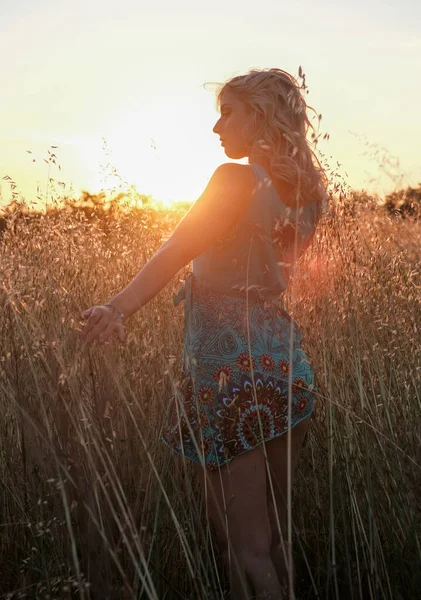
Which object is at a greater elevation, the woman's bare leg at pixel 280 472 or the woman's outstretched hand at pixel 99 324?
the woman's outstretched hand at pixel 99 324

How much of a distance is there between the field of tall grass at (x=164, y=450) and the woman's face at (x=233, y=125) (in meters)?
0.38

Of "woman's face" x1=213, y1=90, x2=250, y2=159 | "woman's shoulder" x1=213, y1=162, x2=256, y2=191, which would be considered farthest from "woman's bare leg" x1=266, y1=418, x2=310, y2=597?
"woman's face" x1=213, y1=90, x2=250, y2=159

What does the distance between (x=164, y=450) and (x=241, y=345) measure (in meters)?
0.50

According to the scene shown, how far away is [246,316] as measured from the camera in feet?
5.72

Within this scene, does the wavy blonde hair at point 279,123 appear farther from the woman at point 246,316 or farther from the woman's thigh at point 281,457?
the woman's thigh at point 281,457

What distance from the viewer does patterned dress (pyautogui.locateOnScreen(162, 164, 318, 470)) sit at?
1683mm

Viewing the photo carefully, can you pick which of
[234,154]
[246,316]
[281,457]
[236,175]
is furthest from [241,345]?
[234,154]

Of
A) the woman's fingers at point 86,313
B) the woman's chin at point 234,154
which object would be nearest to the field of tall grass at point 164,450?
the woman's fingers at point 86,313

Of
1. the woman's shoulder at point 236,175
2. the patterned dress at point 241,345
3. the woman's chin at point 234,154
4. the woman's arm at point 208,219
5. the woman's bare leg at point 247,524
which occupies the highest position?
the woman's chin at point 234,154

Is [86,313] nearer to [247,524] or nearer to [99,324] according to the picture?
[99,324]

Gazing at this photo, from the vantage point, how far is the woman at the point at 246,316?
1.63 m

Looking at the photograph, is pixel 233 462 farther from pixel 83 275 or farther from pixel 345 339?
pixel 83 275

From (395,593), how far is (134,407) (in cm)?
93

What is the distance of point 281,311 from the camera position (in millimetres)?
1828
